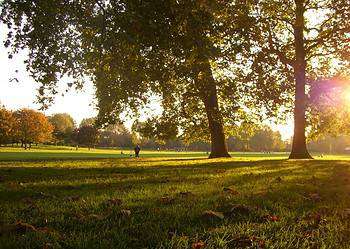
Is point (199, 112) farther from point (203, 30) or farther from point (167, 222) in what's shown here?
point (167, 222)

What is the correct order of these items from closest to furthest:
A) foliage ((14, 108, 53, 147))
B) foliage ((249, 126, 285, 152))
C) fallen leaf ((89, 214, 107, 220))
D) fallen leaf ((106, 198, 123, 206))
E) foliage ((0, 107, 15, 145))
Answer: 1. fallen leaf ((89, 214, 107, 220))
2. fallen leaf ((106, 198, 123, 206))
3. foliage ((0, 107, 15, 145))
4. foliage ((14, 108, 53, 147))
5. foliage ((249, 126, 285, 152))

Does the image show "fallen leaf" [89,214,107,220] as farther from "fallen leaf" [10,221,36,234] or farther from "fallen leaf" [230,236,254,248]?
"fallen leaf" [230,236,254,248]

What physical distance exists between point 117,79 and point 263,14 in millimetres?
15444

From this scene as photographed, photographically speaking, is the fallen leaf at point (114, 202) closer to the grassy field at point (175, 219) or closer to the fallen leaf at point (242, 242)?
the grassy field at point (175, 219)

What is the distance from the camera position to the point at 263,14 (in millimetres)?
29844

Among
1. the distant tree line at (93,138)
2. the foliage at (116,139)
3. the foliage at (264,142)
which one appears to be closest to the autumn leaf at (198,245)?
the distant tree line at (93,138)

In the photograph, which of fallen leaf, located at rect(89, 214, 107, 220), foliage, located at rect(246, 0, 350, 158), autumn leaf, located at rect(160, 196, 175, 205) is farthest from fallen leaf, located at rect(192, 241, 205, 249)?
foliage, located at rect(246, 0, 350, 158)

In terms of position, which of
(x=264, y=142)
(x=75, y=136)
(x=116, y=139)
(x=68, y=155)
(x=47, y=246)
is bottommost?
(x=68, y=155)

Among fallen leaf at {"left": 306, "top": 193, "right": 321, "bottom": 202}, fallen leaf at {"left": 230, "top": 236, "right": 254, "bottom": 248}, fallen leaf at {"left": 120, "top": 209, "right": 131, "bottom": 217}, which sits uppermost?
fallen leaf at {"left": 306, "top": 193, "right": 321, "bottom": 202}

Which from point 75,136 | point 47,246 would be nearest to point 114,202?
point 47,246

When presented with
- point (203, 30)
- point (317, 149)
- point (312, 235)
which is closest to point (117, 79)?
point (203, 30)

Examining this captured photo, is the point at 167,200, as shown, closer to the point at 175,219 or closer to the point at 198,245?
the point at 175,219

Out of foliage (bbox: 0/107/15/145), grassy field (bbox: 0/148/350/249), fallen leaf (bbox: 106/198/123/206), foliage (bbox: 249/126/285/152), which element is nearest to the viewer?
grassy field (bbox: 0/148/350/249)

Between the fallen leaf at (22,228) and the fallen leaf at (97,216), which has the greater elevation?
the fallen leaf at (97,216)
